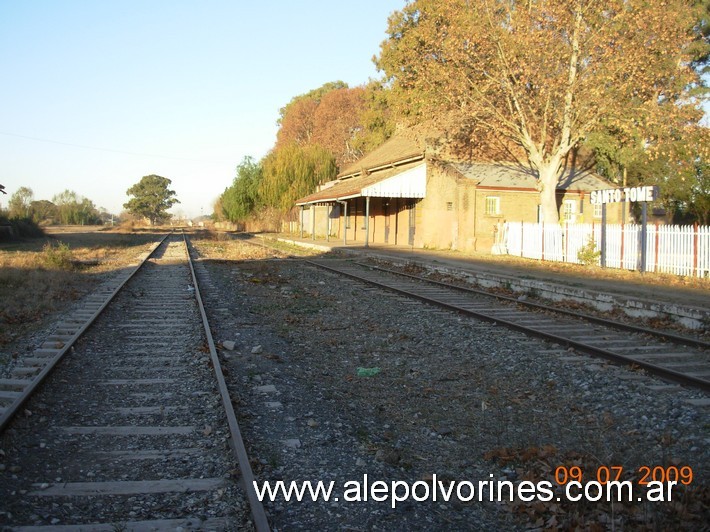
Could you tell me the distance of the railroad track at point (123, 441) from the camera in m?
3.75

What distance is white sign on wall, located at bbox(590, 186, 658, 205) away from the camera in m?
17.0

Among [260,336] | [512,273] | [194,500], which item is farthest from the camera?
[512,273]

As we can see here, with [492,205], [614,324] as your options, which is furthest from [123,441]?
[492,205]

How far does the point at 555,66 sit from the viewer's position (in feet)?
74.7

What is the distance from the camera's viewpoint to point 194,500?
12.8 ft

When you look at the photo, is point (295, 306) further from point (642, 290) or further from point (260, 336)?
point (642, 290)

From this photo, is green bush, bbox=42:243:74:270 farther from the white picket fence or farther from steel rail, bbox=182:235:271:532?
the white picket fence

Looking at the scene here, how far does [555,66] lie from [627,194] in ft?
23.4

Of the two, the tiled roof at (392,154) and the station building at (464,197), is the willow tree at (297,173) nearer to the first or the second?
the tiled roof at (392,154)

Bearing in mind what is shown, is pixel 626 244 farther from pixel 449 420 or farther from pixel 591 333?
pixel 449 420

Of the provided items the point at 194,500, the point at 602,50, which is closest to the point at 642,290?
the point at 602,50

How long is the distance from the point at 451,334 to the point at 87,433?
20.1 ft

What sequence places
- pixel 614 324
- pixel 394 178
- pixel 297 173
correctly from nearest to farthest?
pixel 614 324 → pixel 394 178 → pixel 297 173

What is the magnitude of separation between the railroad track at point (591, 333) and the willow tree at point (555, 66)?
10.8m
